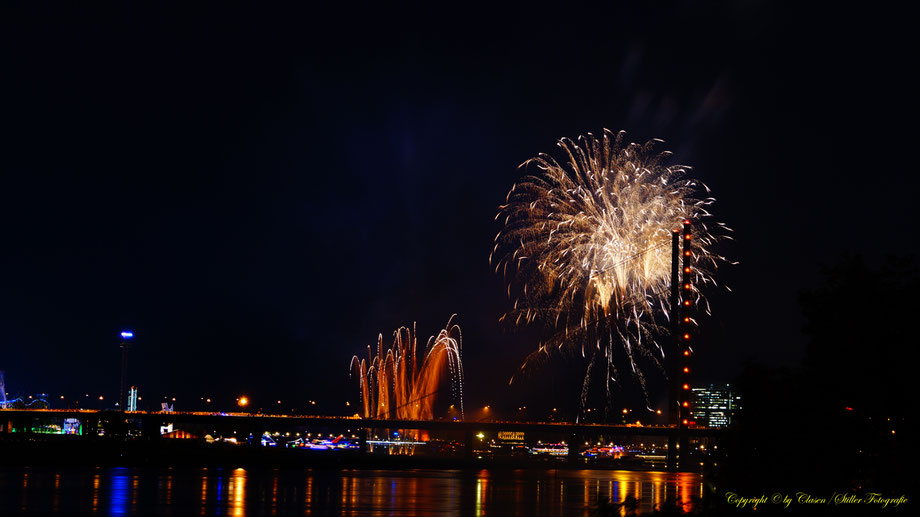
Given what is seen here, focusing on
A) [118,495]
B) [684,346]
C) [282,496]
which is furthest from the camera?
[684,346]

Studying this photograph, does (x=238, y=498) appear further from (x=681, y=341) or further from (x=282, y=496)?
(x=681, y=341)

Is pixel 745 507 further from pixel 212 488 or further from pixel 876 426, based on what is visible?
pixel 212 488

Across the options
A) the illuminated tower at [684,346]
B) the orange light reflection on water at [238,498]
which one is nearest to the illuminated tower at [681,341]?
the illuminated tower at [684,346]

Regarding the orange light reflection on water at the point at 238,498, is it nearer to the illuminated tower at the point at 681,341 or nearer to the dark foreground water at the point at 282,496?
the dark foreground water at the point at 282,496

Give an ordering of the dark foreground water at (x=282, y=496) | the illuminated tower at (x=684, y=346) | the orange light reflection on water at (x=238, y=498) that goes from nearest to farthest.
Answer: the orange light reflection on water at (x=238, y=498) → the dark foreground water at (x=282, y=496) → the illuminated tower at (x=684, y=346)

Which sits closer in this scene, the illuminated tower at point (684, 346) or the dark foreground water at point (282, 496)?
the dark foreground water at point (282, 496)

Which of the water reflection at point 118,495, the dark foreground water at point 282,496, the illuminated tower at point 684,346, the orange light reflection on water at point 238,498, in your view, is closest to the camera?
the water reflection at point 118,495

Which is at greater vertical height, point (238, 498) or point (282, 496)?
point (238, 498)

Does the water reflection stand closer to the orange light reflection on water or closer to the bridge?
the orange light reflection on water

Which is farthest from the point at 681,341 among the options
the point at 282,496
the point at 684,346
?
the point at 282,496

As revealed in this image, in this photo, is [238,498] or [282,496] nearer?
[238,498]

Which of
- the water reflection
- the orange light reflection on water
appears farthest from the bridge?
the water reflection

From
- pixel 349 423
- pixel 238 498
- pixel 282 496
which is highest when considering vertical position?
pixel 238 498

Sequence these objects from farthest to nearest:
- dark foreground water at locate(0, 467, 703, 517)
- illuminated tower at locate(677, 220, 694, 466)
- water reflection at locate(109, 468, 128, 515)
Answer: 1. illuminated tower at locate(677, 220, 694, 466)
2. dark foreground water at locate(0, 467, 703, 517)
3. water reflection at locate(109, 468, 128, 515)
